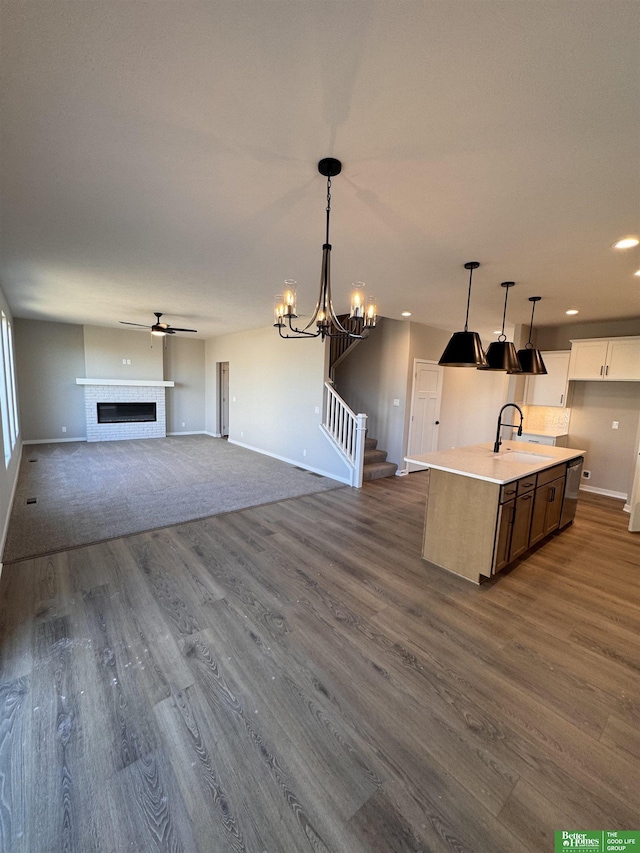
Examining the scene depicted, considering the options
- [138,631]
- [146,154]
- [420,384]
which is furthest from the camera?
[420,384]

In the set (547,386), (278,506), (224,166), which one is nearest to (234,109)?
(224,166)

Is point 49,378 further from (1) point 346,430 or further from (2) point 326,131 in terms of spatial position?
(2) point 326,131

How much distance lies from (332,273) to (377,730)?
364 centimetres

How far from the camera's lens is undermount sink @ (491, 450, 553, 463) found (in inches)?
141

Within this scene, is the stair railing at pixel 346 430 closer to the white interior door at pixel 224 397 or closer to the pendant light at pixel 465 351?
the pendant light at pixel 465 351

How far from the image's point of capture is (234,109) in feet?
4.84

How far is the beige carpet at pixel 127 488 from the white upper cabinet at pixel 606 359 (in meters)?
4.40

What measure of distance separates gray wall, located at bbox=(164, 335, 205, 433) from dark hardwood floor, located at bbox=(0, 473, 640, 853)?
6.85 meters

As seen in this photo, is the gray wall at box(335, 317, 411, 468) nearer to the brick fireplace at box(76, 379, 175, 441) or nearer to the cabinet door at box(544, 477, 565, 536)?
the cabinet door at box(544, 477, 565, 536)

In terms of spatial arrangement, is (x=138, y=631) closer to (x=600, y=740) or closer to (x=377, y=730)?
(x=377, y=730)

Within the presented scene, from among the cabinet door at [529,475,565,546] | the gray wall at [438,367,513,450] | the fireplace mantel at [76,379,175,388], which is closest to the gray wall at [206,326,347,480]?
the fireplace mantel at [76,379,175,388]

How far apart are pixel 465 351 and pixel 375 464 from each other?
3695 millimetres

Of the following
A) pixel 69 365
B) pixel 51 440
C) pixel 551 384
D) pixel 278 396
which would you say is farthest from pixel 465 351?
pixel 51 440

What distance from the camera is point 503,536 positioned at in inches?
114
